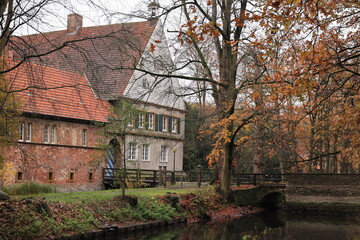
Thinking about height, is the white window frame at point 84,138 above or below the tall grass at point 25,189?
above

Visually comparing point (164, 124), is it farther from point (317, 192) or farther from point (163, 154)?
point (317, 192)

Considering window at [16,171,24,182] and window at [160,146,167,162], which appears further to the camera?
window at [160,146,167,162]

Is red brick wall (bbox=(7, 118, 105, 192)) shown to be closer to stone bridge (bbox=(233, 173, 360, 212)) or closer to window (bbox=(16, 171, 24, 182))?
window (bbox=(16, 171, 24, 182))

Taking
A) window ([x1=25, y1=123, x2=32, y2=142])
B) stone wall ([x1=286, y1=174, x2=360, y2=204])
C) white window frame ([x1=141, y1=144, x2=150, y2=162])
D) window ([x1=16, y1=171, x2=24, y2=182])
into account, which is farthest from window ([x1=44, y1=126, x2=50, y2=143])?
stone wall ([x1=286, y1=174, x2=360, y2=204])

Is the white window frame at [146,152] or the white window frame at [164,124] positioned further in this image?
the white window frame at [164,124]

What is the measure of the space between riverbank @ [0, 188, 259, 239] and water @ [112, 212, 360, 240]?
0.83 meters

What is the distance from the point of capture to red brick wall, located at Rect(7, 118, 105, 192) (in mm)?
26422

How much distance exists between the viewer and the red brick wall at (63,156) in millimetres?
26422

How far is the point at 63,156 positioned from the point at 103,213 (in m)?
12.8

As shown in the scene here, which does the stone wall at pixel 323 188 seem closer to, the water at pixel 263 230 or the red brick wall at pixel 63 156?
the water at pixel 263 230

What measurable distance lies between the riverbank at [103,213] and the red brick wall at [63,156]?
273 inches

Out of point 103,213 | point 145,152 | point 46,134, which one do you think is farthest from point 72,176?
point 103,213

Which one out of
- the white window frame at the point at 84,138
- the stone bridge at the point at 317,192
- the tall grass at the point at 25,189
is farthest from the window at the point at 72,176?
the stone bridge at the point at 317,192

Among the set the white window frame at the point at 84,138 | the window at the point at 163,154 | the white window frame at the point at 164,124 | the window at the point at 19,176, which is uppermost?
the white window frame at the point at 164,124
